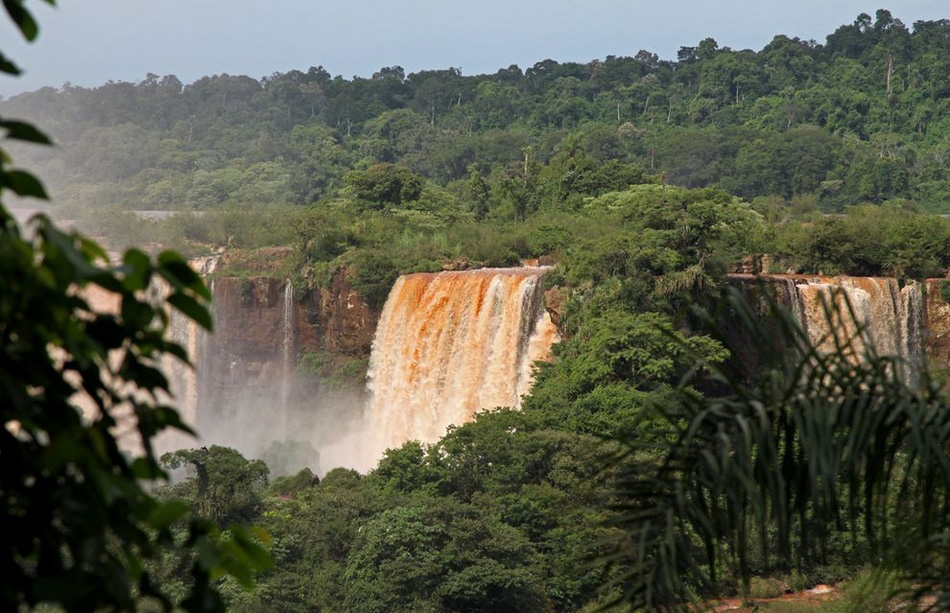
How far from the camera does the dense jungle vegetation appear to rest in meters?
3.38

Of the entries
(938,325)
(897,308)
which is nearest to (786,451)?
(897,308)

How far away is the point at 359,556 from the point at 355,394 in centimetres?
1114

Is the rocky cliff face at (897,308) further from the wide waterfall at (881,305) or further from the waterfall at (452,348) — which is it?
the waterfall at (452,348)

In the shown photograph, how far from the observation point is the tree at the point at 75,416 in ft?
6.98

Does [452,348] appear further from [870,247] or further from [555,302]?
[870,247]

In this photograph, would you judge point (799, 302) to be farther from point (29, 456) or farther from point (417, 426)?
point (29, 456)

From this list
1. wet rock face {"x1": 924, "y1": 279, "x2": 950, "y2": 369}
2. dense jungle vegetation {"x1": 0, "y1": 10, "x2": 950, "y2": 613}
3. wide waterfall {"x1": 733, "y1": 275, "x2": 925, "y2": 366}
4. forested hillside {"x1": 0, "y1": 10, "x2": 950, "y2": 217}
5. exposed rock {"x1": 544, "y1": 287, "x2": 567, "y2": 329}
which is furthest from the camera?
forested hillside {"x1": 0, "y1": 10, "x2": 950, "y2": 217}

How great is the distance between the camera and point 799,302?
21453mm

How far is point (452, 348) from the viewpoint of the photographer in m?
25.0

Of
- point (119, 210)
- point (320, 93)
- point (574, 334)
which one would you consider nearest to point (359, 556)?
point (574, 334)

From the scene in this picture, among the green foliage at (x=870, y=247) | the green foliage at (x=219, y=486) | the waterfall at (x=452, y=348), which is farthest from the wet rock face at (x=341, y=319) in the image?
the green foliage at (x=870, y=247)

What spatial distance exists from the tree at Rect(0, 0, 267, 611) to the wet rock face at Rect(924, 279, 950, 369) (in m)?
20.3

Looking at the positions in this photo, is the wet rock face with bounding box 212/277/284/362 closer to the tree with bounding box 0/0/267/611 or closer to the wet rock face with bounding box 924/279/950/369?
the wet rock face with bounding box 924/279/950/369

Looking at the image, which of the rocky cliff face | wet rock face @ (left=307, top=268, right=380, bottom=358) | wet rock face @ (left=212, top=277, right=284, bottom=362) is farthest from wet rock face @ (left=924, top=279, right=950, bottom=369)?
wet rock face @ (left=212, top=277, right=284, bottom=362)
